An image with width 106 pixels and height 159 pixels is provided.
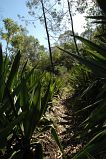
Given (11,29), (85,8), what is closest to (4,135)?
(85,8)

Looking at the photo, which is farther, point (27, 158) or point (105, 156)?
point (105, 156)

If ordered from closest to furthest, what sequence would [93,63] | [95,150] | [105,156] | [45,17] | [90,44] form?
[95,150]
[93,63]
[90,44]
[105,156]
[45,17]

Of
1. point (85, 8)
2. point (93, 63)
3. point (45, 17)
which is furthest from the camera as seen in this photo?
point (85, 8)

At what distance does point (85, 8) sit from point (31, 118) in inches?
1249

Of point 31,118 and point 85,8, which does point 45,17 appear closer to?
point 85,8

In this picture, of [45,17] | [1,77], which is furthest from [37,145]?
[45,17]

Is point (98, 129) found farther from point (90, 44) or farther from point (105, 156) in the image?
point (105, 156)

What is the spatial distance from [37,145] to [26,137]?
147 millimetres

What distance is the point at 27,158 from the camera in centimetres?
288

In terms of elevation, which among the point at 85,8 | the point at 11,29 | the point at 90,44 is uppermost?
the point at 11,29

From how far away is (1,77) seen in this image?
9.37 feet

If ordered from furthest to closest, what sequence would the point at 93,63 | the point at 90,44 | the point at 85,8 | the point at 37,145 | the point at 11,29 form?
1. the point at 11,29
2. the point at 85,8
3. the point at 37,145
4. the point at 90,44
5. the point at 93,63

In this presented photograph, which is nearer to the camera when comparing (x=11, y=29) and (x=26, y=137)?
(x=26, y=137)

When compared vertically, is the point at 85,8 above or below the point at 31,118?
above
